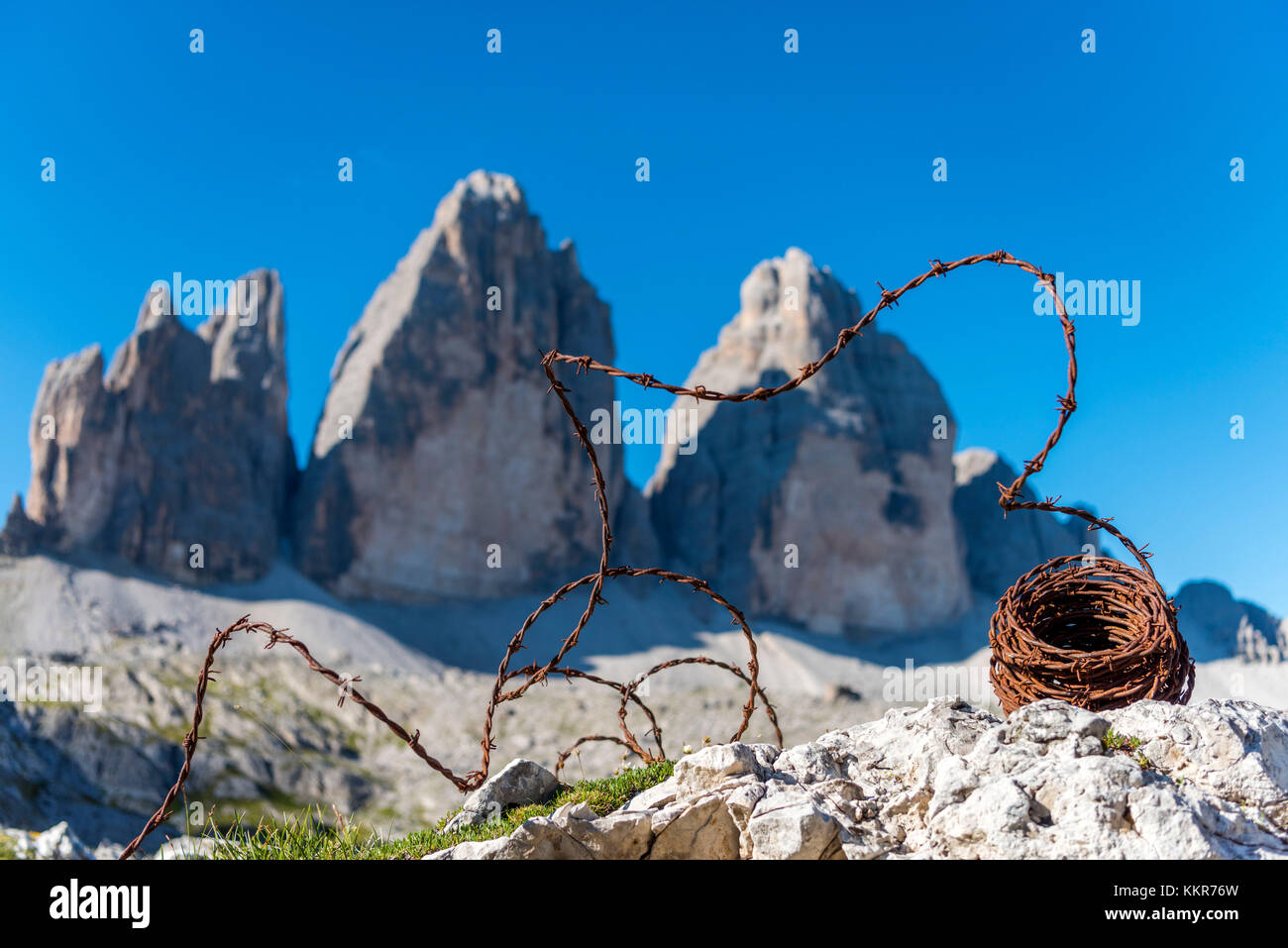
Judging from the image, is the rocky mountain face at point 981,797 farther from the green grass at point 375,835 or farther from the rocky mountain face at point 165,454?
the rocky mountain face at point 165,454

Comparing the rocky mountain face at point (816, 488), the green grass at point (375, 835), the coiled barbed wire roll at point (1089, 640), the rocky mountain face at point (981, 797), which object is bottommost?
the green grass at point (375, 835)

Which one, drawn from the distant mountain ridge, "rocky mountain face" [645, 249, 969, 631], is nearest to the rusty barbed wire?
the distant mountain ridge

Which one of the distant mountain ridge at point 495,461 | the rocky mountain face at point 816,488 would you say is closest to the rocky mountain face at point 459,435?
the distant mountain ridge at point 495,461

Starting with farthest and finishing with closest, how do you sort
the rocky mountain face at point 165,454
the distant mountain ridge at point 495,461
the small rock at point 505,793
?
the distant mountain ridge at point 495,461, the rocky mountain face at point 165,454, the small rock at point 505,793

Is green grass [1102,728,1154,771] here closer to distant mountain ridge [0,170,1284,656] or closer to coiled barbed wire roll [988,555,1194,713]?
coiled barbed wire roll [988,555,1194,713]

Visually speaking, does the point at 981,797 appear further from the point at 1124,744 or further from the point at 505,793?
the point at 505,793
